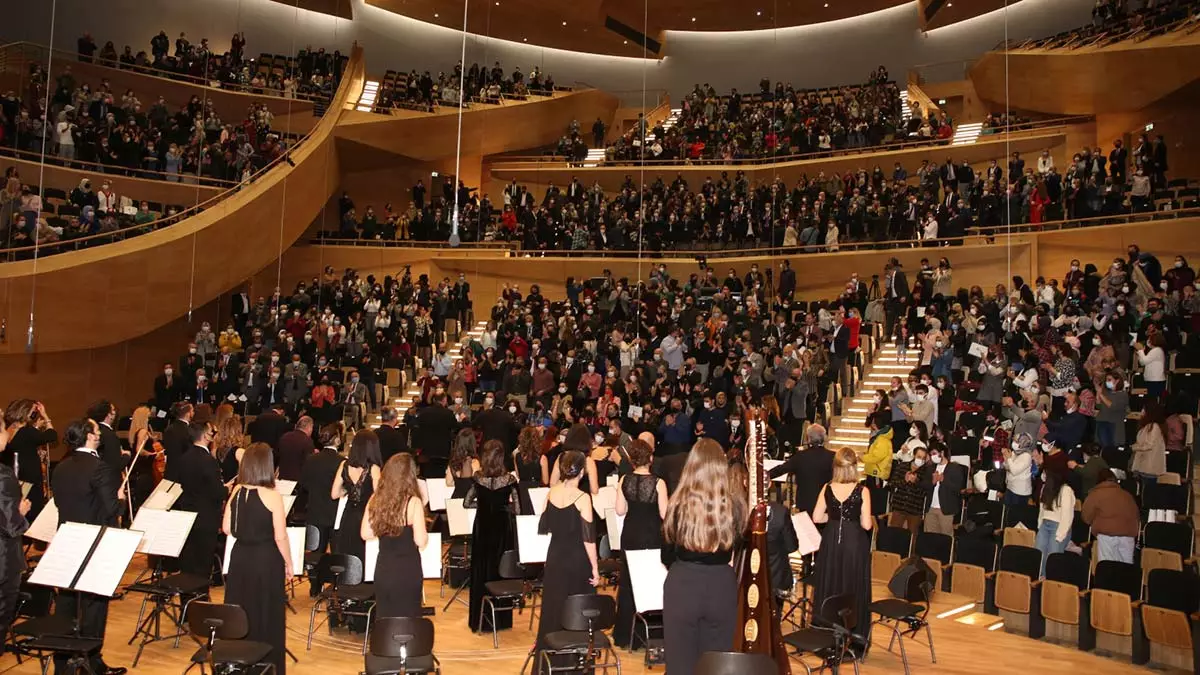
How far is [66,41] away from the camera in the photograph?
25.2m

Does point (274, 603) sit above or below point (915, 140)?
below

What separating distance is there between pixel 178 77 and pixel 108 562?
21.7 m

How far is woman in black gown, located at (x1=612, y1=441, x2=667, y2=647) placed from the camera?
24.5ft

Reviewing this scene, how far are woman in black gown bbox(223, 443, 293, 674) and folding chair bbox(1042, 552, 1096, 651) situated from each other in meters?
6.51

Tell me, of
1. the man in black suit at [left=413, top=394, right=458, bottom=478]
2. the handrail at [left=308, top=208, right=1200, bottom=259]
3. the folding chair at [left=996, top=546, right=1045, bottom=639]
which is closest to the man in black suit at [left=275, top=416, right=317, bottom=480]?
the man in black suit at [left=413, top=394, right=458, bottom=478]

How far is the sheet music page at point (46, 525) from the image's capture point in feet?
23.1

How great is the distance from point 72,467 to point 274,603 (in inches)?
71.1

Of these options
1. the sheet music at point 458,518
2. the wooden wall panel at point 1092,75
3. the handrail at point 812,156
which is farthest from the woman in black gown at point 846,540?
the handrail at point 812,156

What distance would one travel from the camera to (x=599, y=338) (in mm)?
19438

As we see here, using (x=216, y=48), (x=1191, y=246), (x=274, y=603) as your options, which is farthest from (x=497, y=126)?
(x=274, y=603)

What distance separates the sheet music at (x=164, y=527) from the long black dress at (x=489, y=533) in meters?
2.15

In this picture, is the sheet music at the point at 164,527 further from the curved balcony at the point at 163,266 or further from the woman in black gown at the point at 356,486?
the curved balcony at the point at 163,266

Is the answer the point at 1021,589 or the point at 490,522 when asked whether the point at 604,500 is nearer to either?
the point at 490,522

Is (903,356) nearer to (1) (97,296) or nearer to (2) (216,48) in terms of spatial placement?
(1) (97,296)
